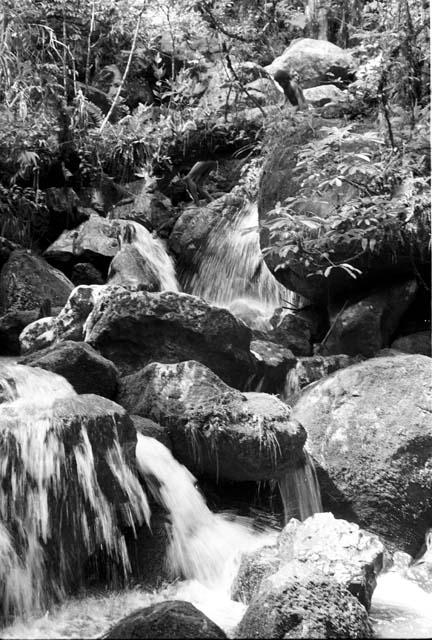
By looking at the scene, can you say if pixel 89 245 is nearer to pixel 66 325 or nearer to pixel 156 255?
pixel 156 255

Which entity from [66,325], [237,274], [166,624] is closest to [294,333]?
[237,274]

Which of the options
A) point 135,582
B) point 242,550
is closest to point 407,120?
point 242,550

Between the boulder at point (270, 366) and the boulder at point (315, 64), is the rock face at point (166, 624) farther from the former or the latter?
the boulder at point (315, 64)

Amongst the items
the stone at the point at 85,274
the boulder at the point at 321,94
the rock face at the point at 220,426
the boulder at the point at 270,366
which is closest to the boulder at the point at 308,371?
the boulder at the point at 270,366

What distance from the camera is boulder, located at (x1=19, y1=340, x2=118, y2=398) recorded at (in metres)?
4.88

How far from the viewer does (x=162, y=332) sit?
5.86 metres

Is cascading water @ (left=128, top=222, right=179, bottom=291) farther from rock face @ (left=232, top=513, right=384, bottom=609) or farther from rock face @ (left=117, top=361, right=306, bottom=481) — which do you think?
rock face @ (left=232, top=513, right=384, bottom=609)

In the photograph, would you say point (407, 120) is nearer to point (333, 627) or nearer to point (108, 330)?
point (108, 330)

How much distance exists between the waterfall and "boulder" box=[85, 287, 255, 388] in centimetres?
207

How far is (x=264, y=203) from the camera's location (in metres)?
7.73

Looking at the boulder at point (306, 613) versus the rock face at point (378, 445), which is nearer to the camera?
the boulder at point (306, 613)

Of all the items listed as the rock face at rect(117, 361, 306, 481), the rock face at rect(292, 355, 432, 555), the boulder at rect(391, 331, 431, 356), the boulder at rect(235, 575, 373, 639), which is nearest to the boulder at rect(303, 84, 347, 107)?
the boulder at rect(391, 331, 431, 356)

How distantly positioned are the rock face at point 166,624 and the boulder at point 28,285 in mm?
6033

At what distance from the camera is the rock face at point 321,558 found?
350cm
